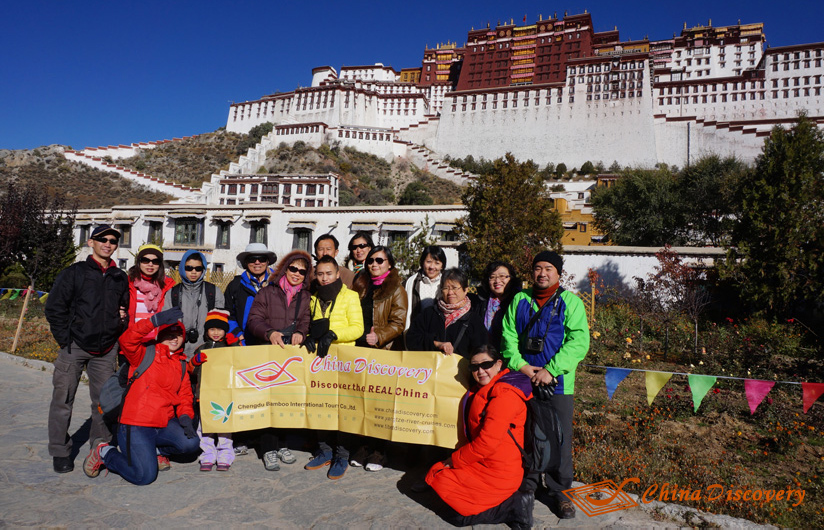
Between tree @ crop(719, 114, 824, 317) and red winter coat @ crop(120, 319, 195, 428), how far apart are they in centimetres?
1268

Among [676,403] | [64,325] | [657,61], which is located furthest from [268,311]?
[657,61]

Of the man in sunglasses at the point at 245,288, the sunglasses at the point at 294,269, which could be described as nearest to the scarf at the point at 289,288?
the sunglasses at the point at 294,269

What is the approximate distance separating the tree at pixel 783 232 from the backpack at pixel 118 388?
42.5ft

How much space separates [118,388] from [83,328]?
0.66 m

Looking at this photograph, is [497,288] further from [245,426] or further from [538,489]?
[245,426]

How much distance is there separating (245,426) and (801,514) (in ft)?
16.2

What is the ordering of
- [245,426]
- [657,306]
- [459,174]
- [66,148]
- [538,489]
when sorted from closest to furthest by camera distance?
[538,489] → [245,426] → [657,306] → [459,174] → [66,148]

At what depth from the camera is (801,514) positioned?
3.79m

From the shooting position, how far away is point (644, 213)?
91.0 feet

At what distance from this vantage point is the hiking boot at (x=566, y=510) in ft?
12.3

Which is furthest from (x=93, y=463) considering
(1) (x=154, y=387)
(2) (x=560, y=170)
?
(2) (x=560, y=170)

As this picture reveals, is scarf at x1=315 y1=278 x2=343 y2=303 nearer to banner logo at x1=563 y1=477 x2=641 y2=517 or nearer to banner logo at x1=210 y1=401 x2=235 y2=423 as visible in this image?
banner logo at x1=210 y1=401 x2=235 y2=423

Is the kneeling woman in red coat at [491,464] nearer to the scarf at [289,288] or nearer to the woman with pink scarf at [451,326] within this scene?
the woman with pink scarf at [451,326]

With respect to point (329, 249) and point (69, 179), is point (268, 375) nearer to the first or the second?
point (329, 249)
